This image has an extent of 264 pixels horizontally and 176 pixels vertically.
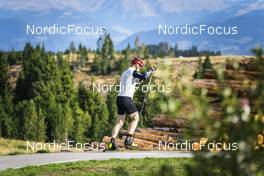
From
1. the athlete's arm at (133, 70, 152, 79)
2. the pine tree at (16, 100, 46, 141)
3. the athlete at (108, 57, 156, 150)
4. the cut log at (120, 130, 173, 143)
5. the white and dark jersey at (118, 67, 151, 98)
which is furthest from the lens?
the pine tree at (16, 100, 46, 141)

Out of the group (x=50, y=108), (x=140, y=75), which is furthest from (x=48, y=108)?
(x=140, y=75)

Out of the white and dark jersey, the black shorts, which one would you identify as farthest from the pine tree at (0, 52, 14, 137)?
the white and dark jersey

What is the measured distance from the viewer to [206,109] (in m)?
4.00

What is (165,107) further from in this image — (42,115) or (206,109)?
(42,115)

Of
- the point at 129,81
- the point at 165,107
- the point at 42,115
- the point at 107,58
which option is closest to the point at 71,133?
the point at 42,115

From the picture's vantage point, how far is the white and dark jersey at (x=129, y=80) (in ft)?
55.9

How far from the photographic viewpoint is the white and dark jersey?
671 inches

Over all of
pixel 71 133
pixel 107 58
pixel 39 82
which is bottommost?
pixel 71 133

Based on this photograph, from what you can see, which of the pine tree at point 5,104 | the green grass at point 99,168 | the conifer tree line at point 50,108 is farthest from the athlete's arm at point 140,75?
the pine tree at point 5,104

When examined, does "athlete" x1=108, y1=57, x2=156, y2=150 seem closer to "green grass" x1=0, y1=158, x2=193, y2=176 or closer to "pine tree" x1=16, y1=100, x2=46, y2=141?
"green grass" x1=0, y1=158, x2=193, y2=176

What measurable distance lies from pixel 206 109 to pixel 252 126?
1.22 feet

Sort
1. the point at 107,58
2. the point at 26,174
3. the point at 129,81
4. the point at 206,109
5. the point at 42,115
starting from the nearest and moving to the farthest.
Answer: the point at 206,109
the point at 26,174
the point at 129,81
the point at 42,115
the point at 107,58

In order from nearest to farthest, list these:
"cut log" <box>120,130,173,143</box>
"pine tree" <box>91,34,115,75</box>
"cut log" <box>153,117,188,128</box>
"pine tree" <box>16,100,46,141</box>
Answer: "cut log" <box>120,130,173,143</box>, "cut log" <box>153,117,188,128</box>, "pine tree" <box>16,100,46,141</box>, "pine tree" <box>91,34,115,75</box>

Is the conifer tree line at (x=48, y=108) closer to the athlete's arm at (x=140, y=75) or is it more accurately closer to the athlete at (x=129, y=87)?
the athlete at (x=129, y=87)
